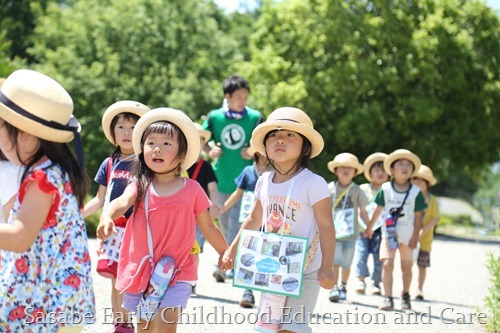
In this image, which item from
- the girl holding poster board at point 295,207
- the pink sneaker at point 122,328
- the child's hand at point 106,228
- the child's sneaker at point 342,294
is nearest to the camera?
the child's hand at point 106,228

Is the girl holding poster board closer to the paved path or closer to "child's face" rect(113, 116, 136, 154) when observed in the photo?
"child's face" rect(113, 116, 136, 154)

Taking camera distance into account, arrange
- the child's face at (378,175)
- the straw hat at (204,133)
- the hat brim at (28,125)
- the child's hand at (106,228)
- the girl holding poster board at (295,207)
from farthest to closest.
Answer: the child's face at (378,175) → the straw hat at (204,133) → the girl holding poster board at (295,207) → the child's hand at (106,228) → the hat brim at (28,125)

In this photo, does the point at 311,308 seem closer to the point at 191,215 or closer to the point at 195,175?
the point at 191,215

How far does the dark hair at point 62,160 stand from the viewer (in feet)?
14.3

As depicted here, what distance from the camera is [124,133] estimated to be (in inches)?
284

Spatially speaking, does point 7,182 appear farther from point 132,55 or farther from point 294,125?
point 132,55

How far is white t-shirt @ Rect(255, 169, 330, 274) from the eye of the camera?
6.27 meters

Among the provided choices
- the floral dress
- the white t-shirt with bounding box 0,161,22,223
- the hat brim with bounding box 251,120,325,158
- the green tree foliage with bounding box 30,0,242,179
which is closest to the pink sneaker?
the hat brim with bounding box 251,120,325,158

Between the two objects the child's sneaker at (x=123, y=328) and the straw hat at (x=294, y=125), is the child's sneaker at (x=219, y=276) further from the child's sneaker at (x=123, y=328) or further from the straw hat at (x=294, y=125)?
the straw hat at (x=294, y=125)

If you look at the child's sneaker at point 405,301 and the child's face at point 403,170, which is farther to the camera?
the child's face at point 403,170

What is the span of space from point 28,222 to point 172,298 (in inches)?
73.2

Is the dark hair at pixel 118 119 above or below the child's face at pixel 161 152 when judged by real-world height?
above

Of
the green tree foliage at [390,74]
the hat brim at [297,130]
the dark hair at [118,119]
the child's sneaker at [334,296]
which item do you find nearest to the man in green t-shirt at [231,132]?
the child's sneaker at [334,296]

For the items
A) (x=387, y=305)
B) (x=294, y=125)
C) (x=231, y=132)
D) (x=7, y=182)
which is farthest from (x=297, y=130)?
(x=231, y=132)
